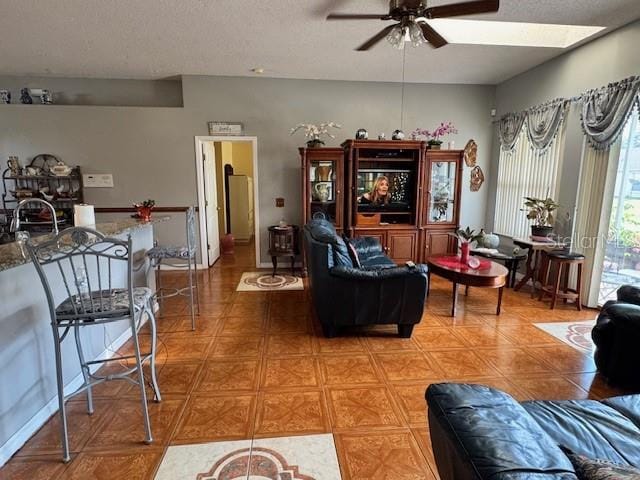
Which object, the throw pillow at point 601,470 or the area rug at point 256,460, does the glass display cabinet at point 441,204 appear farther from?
the throw pillow at point 601,470

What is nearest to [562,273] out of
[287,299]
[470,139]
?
[470,139]

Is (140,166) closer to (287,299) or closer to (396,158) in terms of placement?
(287,299)

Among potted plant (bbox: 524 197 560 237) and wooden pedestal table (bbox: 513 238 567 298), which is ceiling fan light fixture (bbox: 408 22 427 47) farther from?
wooden pedestal table (bbox: 513 238 567 298)

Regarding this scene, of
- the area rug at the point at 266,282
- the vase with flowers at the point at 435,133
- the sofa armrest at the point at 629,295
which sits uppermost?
the vase with flowers at the point at 435,133

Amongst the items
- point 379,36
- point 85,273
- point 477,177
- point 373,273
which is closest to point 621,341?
point 373,273

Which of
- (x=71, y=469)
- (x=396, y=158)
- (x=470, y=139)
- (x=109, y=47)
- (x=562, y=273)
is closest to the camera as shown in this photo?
(x=71, y=469)

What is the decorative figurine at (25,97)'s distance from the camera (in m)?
4.87

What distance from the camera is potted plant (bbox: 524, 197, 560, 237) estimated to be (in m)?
4.20

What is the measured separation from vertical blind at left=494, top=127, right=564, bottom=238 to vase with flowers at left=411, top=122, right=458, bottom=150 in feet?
2.93

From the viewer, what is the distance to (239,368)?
8.44 ft

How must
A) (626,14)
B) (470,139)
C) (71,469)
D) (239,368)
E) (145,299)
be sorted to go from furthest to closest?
(470,139), (626,14), (239,368), (145,299), (71,469)

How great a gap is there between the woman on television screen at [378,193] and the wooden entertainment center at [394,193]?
0.05 feet

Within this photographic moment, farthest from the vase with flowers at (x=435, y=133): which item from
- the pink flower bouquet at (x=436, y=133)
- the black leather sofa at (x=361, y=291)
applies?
the black leather sofa at (x=361, y=291)

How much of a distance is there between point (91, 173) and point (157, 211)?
1.07m
